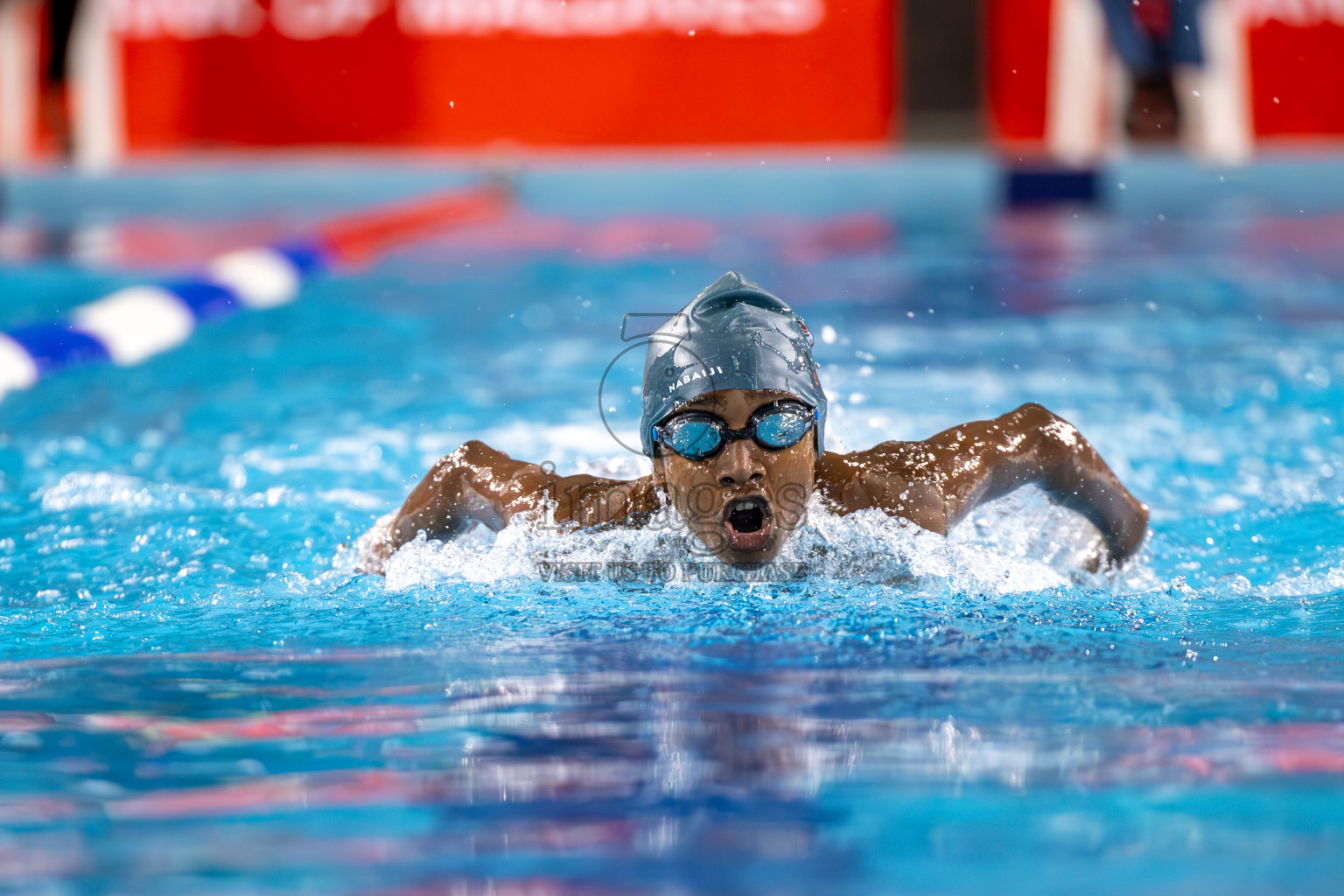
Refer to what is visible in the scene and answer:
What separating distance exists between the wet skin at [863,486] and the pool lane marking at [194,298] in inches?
84.2

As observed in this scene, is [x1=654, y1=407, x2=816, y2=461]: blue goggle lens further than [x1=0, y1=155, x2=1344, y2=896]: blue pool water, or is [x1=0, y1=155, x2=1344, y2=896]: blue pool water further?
[x1=654, y1=407, x2=816, y2=461]: blue goggle lens

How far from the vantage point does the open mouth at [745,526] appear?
2434 mm

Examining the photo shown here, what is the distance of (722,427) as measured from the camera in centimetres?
243

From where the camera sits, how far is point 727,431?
2.43 meters

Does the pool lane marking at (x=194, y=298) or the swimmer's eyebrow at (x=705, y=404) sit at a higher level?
the pool lane marking at (x=194, y=298)

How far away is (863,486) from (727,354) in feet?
1.29

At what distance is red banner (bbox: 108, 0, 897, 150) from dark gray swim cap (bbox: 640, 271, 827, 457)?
8796mm

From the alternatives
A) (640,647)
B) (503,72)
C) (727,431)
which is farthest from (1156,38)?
(640,647)

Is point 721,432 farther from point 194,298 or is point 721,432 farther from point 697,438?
point 194,298

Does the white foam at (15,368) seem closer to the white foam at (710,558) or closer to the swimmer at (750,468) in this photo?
the swimmer at (750,468)

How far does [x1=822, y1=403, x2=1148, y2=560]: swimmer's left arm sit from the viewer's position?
2.76m

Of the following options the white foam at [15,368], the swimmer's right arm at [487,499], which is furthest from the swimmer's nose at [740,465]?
the white foam at [15,368]

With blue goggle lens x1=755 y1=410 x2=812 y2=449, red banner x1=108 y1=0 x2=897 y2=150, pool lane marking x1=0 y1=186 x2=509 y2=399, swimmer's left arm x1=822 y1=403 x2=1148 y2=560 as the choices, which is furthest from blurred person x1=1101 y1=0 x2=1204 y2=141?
blue goggle lens x1=755 y1=410 x2=812 y2=449

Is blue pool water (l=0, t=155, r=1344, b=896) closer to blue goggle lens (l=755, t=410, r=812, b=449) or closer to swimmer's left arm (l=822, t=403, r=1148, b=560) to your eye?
swimmer's left arm (l=822, t=403, r=1148, b=560)
